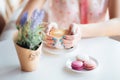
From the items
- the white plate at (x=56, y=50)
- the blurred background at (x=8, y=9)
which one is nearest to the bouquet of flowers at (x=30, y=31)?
the white plate at (x=56, y=50)

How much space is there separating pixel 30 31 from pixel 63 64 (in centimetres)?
17

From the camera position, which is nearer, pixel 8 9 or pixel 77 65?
pixel 77 65

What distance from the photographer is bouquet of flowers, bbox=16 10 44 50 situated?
2.36 feet

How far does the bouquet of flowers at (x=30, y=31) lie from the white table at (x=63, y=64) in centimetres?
9

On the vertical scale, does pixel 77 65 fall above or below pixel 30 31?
below

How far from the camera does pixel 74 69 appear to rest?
2.54ft

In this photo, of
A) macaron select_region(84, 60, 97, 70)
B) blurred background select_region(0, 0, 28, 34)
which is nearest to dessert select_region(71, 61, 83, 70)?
macaron select_region(84, 60, 97, 70)

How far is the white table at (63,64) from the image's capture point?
2.43 ft

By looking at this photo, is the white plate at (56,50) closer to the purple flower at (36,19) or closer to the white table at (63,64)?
the white table at (63,64)

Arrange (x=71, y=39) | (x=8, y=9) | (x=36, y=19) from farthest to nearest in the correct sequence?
(x=8, y=9) → (x=71, y=39) → (x=36, y=19)

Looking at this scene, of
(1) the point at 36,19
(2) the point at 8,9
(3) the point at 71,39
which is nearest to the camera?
(1) the point at 36,19

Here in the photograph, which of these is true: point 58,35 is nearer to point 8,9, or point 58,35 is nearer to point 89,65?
point 89,65

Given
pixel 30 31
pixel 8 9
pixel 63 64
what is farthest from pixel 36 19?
pixel 8 9

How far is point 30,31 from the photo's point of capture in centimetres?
73
